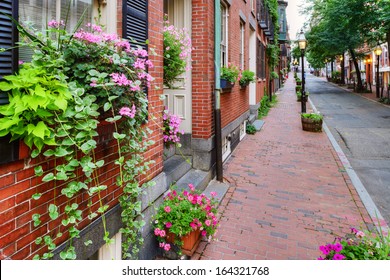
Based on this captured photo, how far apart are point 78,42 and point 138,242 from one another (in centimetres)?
221

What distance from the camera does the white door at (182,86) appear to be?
6.10 meters

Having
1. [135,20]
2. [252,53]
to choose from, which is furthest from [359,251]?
[252,53]

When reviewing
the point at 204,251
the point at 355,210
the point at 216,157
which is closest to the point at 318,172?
the point at 355,210

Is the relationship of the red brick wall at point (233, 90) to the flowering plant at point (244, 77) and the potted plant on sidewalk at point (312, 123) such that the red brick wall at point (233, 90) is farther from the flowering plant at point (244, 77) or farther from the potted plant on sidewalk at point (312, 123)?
the potted plant on sidewalk at point (312, 123)

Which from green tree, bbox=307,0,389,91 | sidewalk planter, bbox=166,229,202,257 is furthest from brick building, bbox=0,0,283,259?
green tree, bbox=307,0,389,91

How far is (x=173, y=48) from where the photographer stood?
4777 millimetres

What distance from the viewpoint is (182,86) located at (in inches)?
247

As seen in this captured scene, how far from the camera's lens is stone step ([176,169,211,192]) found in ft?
17.4

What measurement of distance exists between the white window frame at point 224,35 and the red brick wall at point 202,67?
1910 millimetres

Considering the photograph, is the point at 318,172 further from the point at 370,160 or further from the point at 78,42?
the point at 78,42

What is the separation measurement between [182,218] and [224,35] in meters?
5.82

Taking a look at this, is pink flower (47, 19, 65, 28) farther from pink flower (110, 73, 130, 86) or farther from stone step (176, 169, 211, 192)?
stone step (176, 169, 211, 192)

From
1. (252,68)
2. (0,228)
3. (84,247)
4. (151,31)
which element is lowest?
(84,247)

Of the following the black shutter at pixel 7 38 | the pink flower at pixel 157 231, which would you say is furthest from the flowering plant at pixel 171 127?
the black shutter at pixel 7 38
